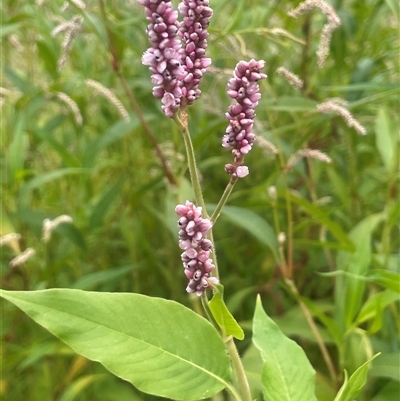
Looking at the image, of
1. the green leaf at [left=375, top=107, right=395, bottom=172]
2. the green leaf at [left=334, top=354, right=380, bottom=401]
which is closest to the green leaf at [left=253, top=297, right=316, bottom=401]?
the green leaf at [left=334, top=354, right=380, bottom=401]

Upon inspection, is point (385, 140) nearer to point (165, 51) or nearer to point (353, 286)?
point (353, 286)

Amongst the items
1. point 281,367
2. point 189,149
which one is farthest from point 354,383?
point 189,149

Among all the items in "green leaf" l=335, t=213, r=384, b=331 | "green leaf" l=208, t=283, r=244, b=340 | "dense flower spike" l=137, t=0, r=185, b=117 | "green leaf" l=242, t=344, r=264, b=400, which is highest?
"dense flower spike" l=137, t=0, r=185, b=117

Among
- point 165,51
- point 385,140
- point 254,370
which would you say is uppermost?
point 165,51

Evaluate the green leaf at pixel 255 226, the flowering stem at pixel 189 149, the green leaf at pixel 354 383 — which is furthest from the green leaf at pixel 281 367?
the green leaf at pixel 255 226

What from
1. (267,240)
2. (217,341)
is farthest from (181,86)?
(267,240)

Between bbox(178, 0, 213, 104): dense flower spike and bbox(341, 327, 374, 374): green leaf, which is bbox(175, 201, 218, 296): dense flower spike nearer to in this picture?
bbox(178, 0, 213, 104): dense flower spike
